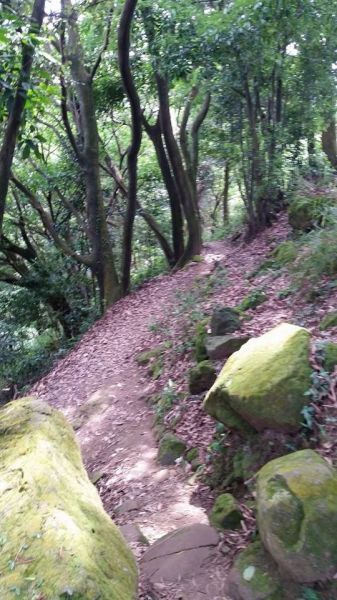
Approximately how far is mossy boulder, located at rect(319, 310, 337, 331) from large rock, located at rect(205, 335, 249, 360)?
93cm

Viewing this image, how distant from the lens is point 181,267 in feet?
46.6

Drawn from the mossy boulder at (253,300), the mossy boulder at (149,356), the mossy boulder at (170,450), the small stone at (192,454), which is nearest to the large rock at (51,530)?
the small stone at (192,454)

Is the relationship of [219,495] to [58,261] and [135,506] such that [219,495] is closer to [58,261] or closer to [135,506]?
[135,506]

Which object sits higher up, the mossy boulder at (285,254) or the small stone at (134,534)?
the mossy boulder at (285,254)

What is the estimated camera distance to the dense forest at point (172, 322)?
3189 mm

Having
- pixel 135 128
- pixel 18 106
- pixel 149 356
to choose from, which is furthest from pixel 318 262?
pixel 135 128

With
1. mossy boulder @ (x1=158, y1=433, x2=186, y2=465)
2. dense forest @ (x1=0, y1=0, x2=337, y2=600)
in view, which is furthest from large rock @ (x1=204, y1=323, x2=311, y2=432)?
mossy boulder @ (x1=158, y1=433, x2=186, y2=465)

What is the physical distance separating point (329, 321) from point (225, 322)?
4.97 ft

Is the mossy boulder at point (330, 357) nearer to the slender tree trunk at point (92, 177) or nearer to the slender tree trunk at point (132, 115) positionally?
the slender tree trunk at point (132, 115)

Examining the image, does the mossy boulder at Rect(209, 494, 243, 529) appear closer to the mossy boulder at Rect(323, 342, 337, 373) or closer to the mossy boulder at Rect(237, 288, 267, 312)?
the mossy boulder at Rect(323, 342, 337, 373)

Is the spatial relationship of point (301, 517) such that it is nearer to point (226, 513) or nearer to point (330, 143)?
point (226, 513)

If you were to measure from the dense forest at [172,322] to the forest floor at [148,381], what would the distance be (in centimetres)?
4

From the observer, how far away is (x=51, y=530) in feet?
8.80

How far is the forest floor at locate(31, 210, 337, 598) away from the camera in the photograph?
5016 mm
